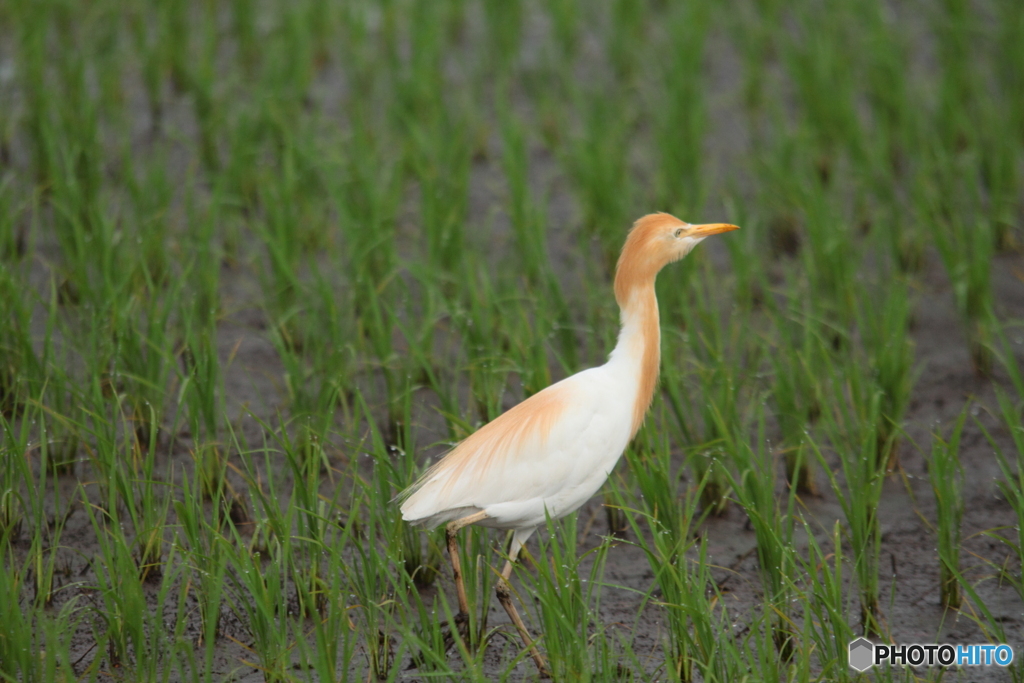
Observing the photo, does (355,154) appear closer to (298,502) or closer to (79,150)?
(79,150)

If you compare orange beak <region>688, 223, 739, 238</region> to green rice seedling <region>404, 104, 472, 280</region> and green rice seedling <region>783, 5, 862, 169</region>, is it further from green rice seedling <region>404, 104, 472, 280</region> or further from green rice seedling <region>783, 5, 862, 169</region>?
green rice seedling <region>783, 5, 862, 169</region>

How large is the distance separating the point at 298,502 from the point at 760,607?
1.35 metres

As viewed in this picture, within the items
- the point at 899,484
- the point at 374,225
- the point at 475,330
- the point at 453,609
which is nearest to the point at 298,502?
the point at 453,609

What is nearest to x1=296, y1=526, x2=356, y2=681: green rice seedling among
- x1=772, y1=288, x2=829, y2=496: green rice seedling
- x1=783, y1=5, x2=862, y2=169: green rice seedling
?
x1=772, y1=288, x2=829, y2=496: green rice seedling

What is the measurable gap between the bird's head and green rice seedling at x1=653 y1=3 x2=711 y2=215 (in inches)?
69.9

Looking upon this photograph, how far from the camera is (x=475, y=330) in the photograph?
3799mm

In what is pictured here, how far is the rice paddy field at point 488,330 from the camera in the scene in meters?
2.72

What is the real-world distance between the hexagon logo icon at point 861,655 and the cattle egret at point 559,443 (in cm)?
77

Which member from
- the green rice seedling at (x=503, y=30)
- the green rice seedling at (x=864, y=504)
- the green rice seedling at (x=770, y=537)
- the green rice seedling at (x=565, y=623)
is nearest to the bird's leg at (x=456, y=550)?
the green rice seedling at (x=565, y=623)

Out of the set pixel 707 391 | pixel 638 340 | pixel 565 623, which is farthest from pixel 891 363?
pixel 565 623

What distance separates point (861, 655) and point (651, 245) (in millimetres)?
1220

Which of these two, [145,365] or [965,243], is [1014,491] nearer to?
[965,243]

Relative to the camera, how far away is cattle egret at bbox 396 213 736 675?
2785 millimetres

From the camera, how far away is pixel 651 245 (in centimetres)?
297
